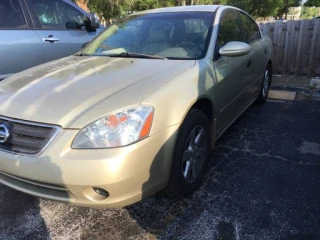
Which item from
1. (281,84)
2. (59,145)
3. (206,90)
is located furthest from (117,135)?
(281,84)

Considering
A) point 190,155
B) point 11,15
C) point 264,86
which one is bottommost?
point 264,86

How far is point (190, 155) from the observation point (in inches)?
100.0

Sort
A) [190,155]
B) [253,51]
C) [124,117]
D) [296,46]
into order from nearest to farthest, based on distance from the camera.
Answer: [124,117] < [190,155] < [253,51] < [296,46]

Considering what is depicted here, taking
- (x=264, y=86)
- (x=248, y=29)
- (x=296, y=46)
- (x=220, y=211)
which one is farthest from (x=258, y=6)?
(x=220, y=211)

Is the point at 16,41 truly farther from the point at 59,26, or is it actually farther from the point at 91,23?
the point at 91,23

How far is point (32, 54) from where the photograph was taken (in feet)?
13.9

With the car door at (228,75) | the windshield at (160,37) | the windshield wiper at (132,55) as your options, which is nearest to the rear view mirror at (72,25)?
the windshield at (160,37)

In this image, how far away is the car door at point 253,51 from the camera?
396 centimetres

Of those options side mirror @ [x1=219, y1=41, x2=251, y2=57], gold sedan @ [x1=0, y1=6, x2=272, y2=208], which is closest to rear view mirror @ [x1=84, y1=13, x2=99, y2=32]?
gold sedan @ [x1=0, y1=6, x2=272, y2=208]

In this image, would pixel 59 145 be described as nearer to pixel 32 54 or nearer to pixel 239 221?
pixel 239 221

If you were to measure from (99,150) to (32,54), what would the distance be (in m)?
2.87

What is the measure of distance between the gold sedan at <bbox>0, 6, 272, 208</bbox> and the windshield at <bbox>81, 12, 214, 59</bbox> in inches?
0.5

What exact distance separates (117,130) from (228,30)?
2120mm

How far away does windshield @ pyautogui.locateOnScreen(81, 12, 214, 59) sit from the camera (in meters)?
3.00
